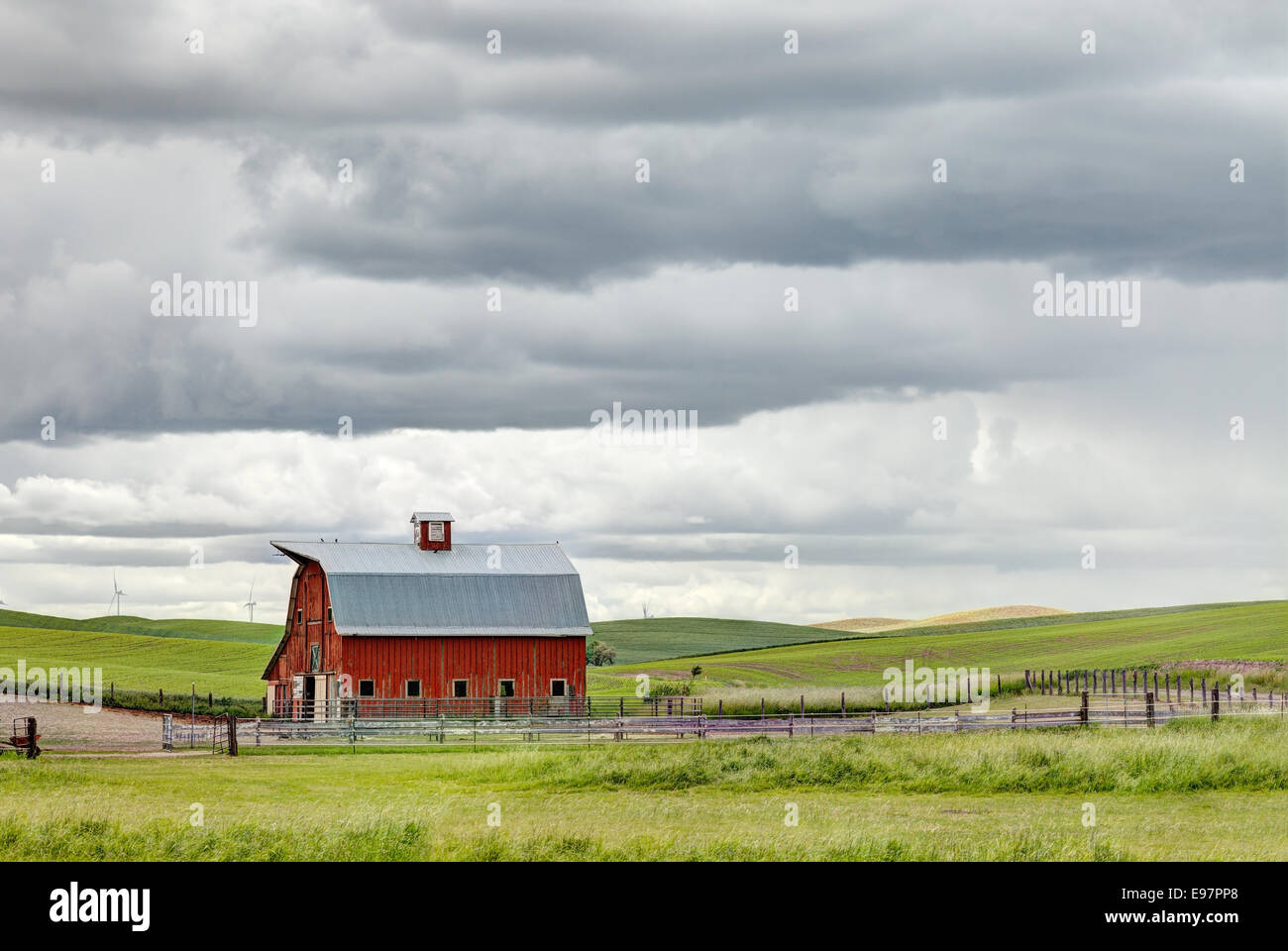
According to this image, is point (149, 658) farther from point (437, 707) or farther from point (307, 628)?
point (437, 707)

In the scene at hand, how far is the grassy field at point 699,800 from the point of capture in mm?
24406

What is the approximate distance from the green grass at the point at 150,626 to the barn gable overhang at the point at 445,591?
95728 mm

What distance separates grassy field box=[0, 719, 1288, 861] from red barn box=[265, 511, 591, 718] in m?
14.5

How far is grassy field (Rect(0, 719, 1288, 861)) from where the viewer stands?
24406 mm

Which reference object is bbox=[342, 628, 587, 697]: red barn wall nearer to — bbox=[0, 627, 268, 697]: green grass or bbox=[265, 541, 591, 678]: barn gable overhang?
bbox=[265, 541, 591, 678]: barn gable overhang

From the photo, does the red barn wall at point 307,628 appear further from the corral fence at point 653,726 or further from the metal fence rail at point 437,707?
the corral fence at point 653,726

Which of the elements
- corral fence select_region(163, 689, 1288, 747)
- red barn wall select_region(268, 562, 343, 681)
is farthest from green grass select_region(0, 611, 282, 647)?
corral fence select_region(163, 689, 1288, 747)

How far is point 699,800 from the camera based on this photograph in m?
34.1

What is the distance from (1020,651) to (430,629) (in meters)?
62.3

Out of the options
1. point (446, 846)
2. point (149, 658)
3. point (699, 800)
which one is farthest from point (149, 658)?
point (446, 846)

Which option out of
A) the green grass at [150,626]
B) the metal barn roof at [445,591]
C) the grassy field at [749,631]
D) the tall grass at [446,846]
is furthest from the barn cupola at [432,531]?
the green grass at [150,626]
